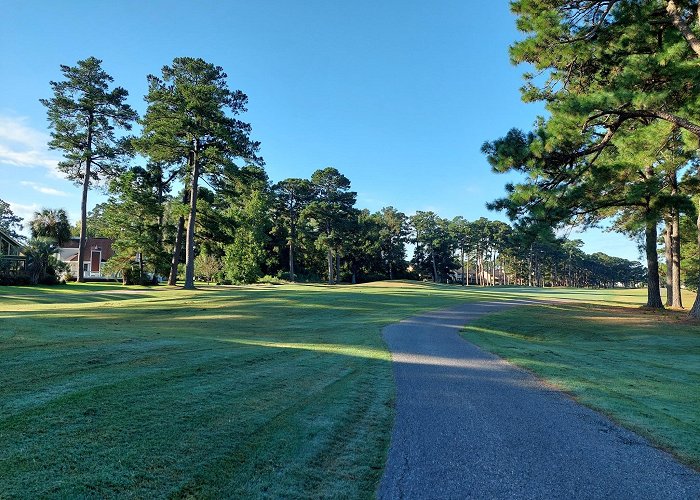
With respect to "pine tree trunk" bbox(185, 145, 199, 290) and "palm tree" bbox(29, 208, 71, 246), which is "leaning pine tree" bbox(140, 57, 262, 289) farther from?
"palm tree" bbox(29, 208, 71, 246)

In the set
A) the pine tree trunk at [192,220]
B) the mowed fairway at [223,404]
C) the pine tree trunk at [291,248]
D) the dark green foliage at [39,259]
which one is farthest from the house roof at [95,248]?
the mowed fairway at [223,404]

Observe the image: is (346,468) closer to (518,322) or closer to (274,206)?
(518,322)

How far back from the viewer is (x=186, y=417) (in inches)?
174

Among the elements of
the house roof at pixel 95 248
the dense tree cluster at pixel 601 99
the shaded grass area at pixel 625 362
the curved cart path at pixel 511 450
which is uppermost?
the dense tree cluster at pixel 601 99

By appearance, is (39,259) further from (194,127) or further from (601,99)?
(601,99)

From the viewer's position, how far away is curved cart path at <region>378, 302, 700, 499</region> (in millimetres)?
3453

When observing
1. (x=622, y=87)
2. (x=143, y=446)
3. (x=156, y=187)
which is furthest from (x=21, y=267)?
(x=622, y=87)

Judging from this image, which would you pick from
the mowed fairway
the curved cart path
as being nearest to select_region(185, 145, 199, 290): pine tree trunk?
the mowed fairway

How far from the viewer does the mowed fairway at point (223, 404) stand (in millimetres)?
3238

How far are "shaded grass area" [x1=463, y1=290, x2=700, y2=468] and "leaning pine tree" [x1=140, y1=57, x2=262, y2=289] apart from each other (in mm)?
20928

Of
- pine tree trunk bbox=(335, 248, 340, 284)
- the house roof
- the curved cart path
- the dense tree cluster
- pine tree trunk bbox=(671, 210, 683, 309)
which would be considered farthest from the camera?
pine tree trunk bbox=(335, 248, 340, 284)

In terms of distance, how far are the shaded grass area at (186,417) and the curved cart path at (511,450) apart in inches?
12.5

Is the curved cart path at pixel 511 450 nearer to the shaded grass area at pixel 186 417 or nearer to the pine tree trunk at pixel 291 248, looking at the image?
the shaded grass area at pixel 186 417

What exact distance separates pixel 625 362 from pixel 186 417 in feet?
32.2
